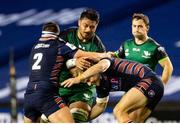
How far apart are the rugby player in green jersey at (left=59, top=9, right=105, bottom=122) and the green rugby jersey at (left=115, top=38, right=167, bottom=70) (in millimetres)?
271

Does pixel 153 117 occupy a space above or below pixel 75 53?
below

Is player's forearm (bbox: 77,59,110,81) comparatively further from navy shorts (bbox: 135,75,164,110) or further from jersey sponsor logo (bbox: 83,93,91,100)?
jersey sponsor logo (bbox: 83,93,91,100)

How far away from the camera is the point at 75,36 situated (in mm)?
5266

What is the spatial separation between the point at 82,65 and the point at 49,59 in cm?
46

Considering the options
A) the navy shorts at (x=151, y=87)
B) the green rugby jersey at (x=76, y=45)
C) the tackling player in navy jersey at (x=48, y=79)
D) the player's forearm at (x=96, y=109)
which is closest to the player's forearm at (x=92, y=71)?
the tackling player in navy jersey at (x=48, y=79)

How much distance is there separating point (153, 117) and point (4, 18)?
2.16 metres

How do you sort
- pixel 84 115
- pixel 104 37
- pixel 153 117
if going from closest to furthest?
pixel 84 115
pixel 153 117
pixel 104 37

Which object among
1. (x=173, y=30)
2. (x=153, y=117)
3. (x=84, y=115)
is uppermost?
(x=173, y=30)

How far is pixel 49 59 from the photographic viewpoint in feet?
14.5

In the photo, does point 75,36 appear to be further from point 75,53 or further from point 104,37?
point 104,37

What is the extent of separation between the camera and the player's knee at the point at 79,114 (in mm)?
4969

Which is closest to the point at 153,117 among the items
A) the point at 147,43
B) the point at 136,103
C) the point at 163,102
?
the point at 163,102

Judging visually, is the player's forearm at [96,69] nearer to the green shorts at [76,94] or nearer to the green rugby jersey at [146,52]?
the green shorts at [76,94]

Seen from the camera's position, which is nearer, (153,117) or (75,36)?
(75,36)
